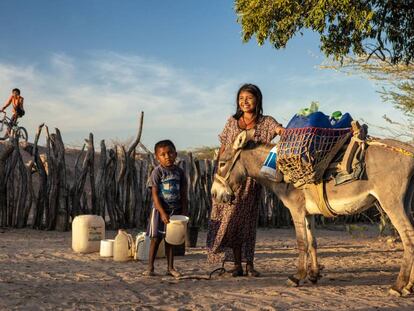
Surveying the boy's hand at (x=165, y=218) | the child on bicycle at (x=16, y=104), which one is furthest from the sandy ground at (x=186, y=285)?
the child on bicycle at (x=16, y=104)

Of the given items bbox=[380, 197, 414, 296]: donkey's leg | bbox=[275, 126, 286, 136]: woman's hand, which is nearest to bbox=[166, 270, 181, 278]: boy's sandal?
bbox=[275, 126, 286, 136]: woman's hand

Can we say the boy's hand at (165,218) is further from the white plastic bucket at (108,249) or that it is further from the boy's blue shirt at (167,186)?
the white plastic bucket at (108,249)

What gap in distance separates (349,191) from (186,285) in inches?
67.0

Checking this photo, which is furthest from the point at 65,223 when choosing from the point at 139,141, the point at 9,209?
the point at 139,141

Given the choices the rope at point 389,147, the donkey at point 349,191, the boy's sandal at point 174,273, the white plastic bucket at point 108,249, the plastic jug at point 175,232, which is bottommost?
the boy's sandal at point 174,273

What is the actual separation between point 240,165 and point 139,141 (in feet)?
19.6

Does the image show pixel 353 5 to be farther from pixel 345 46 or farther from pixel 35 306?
pixel 35 306

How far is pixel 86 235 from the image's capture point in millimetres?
7066

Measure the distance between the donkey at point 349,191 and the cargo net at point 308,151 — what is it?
0.64 feet

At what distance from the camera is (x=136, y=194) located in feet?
34.0

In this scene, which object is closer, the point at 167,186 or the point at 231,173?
the point at 231,173

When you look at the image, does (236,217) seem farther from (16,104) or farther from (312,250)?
(16,104)

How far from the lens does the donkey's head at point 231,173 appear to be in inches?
182

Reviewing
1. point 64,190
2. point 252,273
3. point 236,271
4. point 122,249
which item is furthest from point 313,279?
point 64,190
